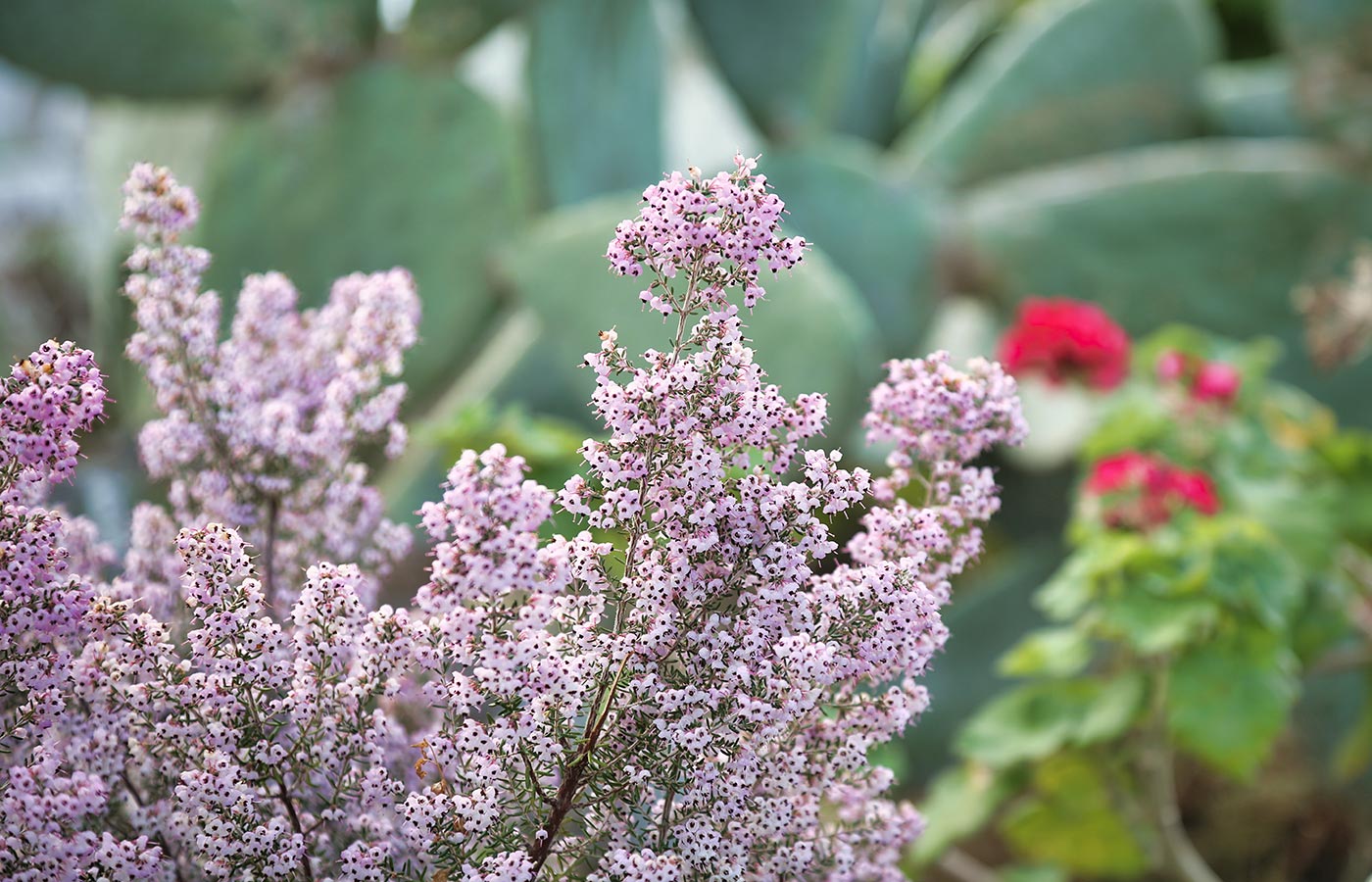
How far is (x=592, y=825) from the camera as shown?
0.78m

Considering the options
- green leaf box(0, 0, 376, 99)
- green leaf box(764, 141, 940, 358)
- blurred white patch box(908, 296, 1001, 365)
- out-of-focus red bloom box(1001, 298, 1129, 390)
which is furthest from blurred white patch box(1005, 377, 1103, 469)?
green leaf box(0, 0, 376, 99)

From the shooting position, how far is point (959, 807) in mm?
1669

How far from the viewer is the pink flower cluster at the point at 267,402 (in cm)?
91

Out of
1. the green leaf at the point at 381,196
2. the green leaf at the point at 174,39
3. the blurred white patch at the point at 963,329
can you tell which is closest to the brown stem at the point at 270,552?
the green leaf at the point at 381,196

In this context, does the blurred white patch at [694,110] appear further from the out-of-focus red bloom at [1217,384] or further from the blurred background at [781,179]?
the out-of-focus red bloom at [1217,384]

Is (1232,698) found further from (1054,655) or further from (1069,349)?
(1069,349)

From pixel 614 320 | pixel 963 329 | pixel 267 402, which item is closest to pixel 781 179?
pixel 614 320

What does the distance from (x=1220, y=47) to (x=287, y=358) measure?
3.78m

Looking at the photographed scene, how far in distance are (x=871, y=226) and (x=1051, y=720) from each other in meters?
1.34

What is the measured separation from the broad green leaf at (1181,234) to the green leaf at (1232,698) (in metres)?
1.38

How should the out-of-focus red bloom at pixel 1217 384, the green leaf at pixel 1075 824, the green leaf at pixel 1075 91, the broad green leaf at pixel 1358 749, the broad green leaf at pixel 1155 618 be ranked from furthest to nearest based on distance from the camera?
the green leaf at pixel 1075 91, the broad green leaf at pixel 1358 749, the out-of-focus red bloom at pixel 1217 384, the green leaf at pixel 1075 824, the broad green leaf at pixel 1155 618

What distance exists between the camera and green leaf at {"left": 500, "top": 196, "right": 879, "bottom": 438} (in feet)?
7.20

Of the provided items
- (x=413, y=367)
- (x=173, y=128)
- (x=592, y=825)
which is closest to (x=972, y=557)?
(x=592, y=825)

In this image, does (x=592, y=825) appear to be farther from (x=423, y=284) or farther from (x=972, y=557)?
(x=423, y=284)
